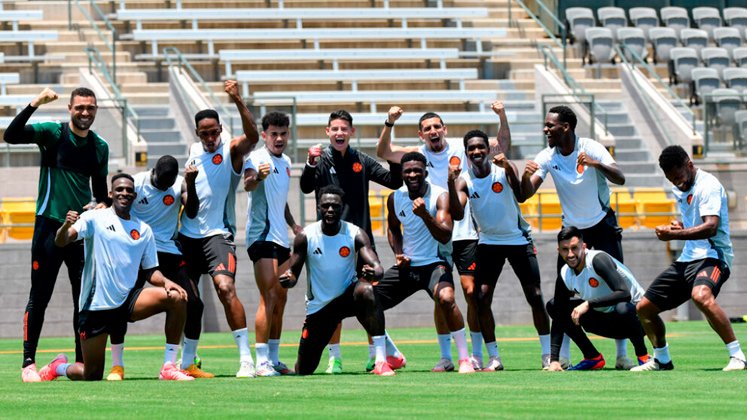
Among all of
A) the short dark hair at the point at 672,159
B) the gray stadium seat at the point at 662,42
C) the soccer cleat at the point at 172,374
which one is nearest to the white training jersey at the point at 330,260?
the soccer cleat at the point at 172,374

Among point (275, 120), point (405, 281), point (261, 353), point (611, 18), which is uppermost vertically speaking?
point (611, 18)

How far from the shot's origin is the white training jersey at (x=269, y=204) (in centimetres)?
1338

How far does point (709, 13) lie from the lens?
35.2 meters

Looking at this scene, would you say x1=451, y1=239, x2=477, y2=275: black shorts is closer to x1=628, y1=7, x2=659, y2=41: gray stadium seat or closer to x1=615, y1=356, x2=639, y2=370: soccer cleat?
x1=615, y1=356, x2=639, y2=370: soccer cleat

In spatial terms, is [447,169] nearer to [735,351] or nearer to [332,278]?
[332,278]

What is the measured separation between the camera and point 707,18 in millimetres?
35062

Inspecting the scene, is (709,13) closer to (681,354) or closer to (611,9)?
(611,9)

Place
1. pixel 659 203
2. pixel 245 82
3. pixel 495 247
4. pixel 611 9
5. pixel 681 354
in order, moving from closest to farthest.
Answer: pixel 495 247 → pixel 681 354 → pixel 659 203 → pixel 245 82 → pixel 611 9

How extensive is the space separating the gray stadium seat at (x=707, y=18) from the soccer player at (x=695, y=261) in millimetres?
22688

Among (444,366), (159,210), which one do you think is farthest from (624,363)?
(159,210)

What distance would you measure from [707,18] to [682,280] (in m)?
23.3

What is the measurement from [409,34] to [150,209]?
19519 millimetres

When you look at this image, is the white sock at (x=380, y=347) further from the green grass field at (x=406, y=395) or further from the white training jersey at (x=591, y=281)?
the white training jersey at (x=591, y=281)

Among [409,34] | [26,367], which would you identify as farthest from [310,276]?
[409,34]
